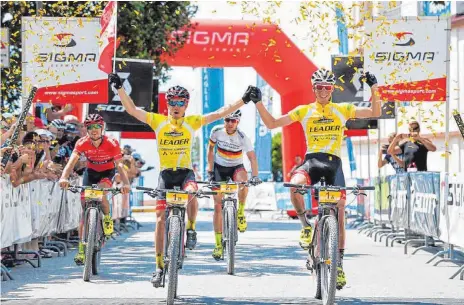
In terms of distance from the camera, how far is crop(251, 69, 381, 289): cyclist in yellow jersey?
9578 millimetres

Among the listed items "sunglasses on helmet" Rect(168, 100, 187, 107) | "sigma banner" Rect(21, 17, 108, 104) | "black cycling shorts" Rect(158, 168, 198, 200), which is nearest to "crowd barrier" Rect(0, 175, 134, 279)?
"sigma banner" Rect(21, 17, 108, 104)

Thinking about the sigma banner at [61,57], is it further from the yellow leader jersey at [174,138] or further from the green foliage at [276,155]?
the green foliage at [276,155]

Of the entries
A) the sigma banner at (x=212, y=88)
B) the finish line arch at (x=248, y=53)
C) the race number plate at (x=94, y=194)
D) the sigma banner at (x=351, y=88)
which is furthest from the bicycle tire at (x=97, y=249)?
the sigma banner at (x=212, y=88)

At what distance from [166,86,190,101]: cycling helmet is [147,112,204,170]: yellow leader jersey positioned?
0.22 m

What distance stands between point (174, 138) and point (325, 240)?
6.46ft

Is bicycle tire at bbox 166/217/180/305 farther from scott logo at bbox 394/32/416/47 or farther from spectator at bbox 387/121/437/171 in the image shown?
spectator at bbox 387/121/437/171

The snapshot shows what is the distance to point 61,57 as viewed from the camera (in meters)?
17.1

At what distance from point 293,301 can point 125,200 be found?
17387 mm

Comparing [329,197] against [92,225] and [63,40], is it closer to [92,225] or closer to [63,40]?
[92,225]

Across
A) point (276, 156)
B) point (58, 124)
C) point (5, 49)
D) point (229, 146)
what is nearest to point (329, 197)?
point (229, 146)

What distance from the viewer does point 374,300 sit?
31.6 ft

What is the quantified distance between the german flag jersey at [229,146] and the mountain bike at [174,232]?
429 centimetres

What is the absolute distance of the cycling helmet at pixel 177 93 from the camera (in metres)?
10.1

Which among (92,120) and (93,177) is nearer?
(92,120)
